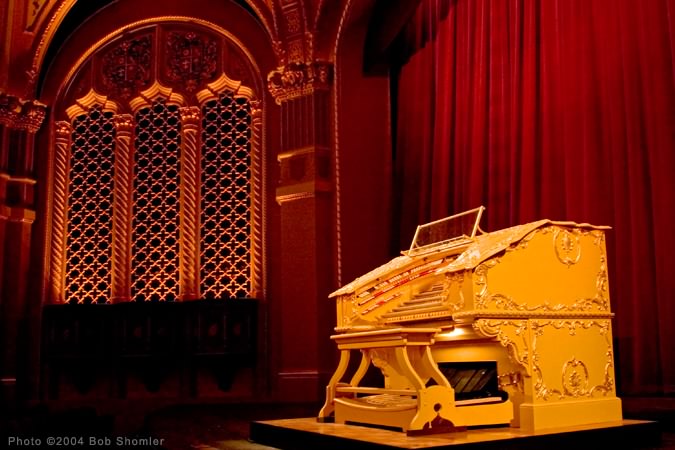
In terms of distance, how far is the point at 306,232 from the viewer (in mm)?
6824

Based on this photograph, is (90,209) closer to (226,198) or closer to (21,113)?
(21,113)

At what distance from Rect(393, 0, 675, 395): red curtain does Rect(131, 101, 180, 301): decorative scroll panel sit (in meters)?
2.75

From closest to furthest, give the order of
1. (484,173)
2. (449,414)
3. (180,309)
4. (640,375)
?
(449,414)
(640,375)
(484,173)
(180,309)

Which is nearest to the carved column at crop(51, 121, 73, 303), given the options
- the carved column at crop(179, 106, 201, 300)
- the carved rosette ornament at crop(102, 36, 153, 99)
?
the carved rosette ornament at crop(102, 36, 153, 99)

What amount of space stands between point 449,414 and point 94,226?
600cm

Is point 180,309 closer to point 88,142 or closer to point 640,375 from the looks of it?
point 88,142

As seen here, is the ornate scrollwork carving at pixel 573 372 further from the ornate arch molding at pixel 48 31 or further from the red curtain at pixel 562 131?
the ornate arch molding at pixel 48 31

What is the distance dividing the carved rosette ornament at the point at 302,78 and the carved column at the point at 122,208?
6.98 ft

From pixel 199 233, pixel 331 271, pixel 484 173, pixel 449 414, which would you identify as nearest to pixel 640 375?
pixel 449 414

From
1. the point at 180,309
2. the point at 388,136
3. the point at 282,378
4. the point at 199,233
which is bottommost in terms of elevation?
the point at 282,378

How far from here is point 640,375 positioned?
4.38 metres

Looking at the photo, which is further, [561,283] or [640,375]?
[640,375]

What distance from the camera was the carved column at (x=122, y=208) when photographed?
797 centimetres

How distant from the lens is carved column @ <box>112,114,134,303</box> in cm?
797
